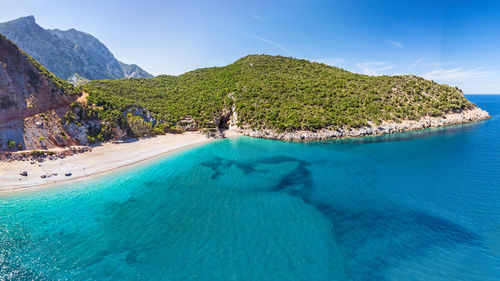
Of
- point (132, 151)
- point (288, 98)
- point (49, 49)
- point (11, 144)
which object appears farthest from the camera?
point (49, 49)

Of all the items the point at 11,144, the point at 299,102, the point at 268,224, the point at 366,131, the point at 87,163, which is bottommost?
the point at 268,224

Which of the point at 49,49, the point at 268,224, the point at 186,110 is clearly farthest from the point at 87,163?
the point at 49,49

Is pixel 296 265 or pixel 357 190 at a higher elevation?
pixel 357 190

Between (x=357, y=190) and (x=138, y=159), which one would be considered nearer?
(x=357, y=190)

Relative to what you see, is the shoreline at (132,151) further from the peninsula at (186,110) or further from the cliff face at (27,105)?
the cliff face at (27,105)

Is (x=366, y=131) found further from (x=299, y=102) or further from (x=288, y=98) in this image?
(x=288, y=98)

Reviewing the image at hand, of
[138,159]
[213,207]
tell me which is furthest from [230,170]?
[138,159]

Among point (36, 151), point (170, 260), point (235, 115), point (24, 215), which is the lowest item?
point (170, 260)

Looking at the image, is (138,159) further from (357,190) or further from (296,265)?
(357,190)
